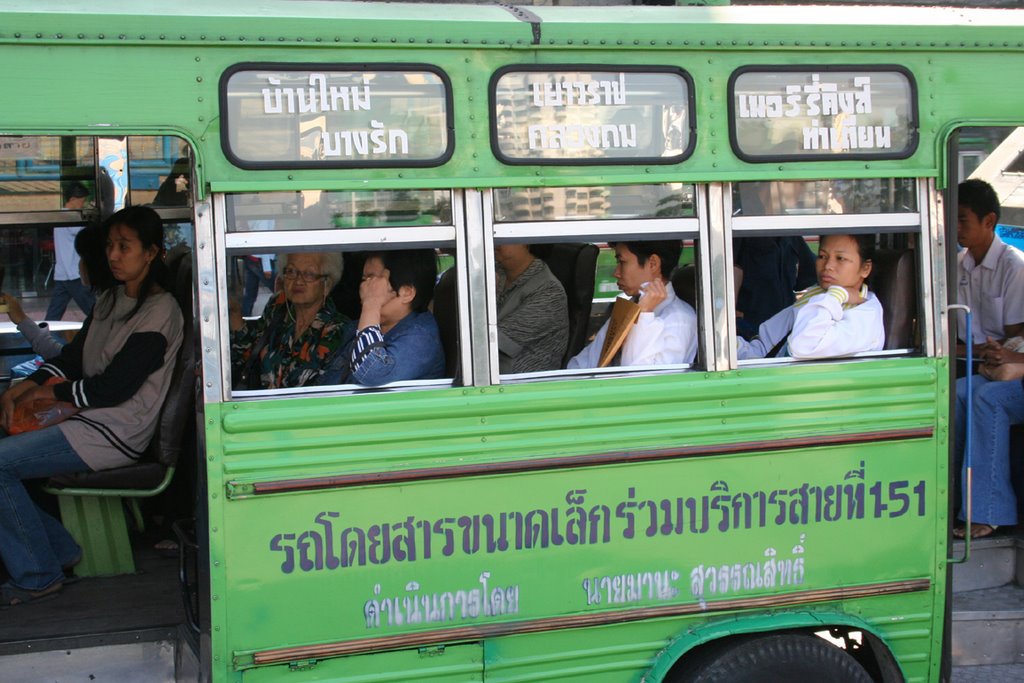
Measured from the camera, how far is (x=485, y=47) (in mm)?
3281

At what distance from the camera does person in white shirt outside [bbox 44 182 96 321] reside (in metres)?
5.24

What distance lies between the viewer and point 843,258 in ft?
12.3

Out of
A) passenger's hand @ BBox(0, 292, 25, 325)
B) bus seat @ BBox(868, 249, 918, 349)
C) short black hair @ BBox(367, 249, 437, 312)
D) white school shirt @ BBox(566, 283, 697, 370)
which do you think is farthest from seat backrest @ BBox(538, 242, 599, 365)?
passenger's hand @ BBox(0, 292, 25, 325)

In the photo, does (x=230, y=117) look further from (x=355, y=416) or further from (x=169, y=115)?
(x=355, y=416)

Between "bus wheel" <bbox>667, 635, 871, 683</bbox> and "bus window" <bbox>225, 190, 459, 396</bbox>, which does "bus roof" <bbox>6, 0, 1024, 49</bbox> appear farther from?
"bus wheel" <bbox>667, 635, 871, 683</bbox>

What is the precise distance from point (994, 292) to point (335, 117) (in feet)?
11.2

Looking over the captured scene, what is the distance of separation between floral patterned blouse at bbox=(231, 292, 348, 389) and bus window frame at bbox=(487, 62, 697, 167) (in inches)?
38.8

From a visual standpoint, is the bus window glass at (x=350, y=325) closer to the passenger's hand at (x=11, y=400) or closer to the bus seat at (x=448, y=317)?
the bus seat at (x=448, y=317)

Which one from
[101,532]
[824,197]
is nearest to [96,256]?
[101,532]

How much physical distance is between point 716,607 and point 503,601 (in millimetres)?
720

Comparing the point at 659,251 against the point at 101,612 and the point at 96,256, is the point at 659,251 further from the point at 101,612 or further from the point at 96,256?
the point at 96,256

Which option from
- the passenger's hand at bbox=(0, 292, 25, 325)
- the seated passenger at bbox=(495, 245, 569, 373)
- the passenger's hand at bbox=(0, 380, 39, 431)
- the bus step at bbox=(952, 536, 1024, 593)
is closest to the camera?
the seated passenger at bbox=(495, 245, 569, 373)

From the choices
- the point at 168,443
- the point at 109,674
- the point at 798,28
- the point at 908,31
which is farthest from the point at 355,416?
the point at 908,31

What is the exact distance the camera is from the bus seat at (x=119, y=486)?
441cm
